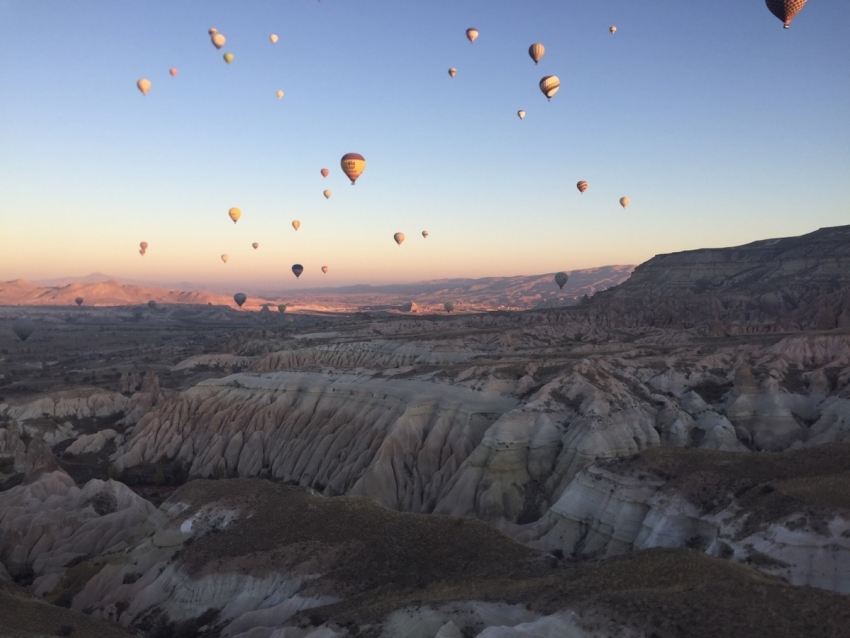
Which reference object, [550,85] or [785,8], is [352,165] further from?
[785,8]

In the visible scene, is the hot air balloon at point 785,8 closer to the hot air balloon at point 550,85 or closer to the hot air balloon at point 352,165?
the hot air balloon at point 550,85

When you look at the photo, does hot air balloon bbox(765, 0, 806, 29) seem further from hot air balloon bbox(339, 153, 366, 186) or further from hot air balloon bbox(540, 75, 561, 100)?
hot air balloon bbox(339, 153, 366, 186)

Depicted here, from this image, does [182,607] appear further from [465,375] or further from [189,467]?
[189,467]

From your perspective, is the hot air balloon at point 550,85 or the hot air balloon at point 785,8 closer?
the hot air balloon at point 785,8

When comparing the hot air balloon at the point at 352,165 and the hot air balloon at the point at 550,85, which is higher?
the hot air balloon at the point at 550,85

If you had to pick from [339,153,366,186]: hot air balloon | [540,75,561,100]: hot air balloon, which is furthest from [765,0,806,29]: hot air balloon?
[339,153,366,186]: hot air balloon

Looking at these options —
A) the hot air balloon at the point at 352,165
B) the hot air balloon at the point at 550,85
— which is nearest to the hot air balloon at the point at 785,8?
the hot air balloon at the point at 550,85

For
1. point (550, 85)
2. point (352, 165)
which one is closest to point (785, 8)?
point (550, 85)
